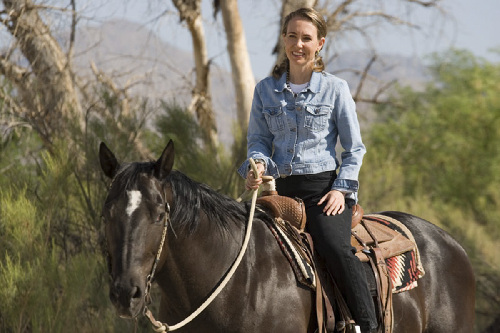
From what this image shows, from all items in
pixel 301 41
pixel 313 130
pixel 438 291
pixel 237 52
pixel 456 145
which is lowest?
pixel 456 145

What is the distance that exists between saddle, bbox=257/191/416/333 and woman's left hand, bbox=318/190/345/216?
0.11m

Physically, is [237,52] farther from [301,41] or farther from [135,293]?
[135,293]

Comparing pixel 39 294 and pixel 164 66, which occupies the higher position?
pixel 164 66

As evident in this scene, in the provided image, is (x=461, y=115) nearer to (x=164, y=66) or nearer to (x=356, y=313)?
(x=164, y=66)

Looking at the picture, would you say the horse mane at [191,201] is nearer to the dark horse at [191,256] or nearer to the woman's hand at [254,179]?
the dark horse at [191,256]

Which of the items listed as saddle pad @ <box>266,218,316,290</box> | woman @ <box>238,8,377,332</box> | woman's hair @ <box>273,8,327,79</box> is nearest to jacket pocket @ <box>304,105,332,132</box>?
woman @ <box>238,8,377,332</box>

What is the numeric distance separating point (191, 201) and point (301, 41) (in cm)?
105

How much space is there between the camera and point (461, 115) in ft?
81.7

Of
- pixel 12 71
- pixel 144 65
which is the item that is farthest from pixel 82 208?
pixel 144 65

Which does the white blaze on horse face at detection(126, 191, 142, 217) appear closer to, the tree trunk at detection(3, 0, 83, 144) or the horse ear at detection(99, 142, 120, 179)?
the horse ear at detection(99, 142, 120, 179)

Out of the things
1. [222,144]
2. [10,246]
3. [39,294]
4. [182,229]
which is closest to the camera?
[182,229]

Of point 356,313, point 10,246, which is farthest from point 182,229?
point 10,246

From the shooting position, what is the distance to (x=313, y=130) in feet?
12.1

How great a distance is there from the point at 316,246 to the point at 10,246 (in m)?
3.36
